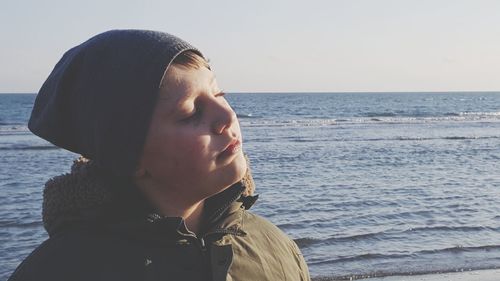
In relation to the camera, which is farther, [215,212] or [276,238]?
[276,238]

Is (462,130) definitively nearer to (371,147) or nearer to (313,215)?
(371,147)

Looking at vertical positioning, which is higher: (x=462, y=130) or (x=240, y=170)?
(x=240, y=170)

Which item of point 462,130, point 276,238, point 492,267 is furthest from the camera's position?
point 462,130

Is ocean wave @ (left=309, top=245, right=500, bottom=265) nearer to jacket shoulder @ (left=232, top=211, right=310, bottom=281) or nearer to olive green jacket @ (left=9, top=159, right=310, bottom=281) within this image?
jacket shoulder @ (left=232, top=211, right=310, bottom=281)

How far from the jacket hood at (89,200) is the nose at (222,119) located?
12.3 inches

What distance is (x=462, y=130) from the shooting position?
33.8 m

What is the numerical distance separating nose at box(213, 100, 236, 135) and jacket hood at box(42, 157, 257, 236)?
0.31 m

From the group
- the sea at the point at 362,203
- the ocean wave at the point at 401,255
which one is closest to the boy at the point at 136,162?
the sea at the point at 362,203

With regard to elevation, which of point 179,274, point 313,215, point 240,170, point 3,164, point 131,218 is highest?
point 240,170

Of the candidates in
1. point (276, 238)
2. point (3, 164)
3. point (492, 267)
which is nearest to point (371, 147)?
point (3, 164)

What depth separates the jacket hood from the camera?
1776mm

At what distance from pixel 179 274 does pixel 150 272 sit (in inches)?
3.3

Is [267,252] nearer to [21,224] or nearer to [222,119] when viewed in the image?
[222,119]

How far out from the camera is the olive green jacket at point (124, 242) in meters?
1.69
